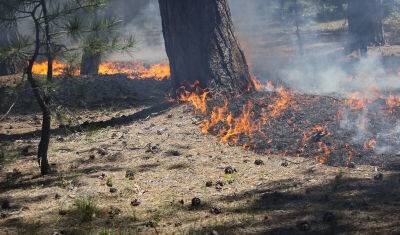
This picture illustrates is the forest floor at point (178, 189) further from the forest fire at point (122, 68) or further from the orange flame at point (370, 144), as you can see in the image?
the forest fire at point (122, 68)

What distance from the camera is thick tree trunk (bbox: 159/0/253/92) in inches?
432

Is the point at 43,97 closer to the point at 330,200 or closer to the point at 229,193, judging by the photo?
the point at 229,193

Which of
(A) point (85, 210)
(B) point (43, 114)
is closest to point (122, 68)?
(B) point (43, 114)

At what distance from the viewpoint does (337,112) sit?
30.6ft

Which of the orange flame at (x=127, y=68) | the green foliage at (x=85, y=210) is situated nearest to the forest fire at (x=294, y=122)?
the green foliage at (x=85, y=210)

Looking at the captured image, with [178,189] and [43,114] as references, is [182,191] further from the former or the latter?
[43,114]

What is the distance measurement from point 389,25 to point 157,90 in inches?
638

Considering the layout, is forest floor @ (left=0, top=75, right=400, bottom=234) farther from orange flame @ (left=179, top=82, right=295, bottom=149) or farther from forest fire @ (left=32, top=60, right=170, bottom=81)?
forest fire @ (left=32, top=60, right=170, bottom=81)

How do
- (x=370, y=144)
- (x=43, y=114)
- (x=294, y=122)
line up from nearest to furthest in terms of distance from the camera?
(x=43, y=114) → (x=370, y=144) → (x=294, y=122)

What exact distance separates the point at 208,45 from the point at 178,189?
200 inches

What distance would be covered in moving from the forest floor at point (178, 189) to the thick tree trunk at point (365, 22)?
11.8 meters

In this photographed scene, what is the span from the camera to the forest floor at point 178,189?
17.5 feet

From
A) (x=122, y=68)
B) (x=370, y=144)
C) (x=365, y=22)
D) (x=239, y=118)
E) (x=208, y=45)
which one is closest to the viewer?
(x=370, y=144)

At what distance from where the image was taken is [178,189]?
6742 millimetres
